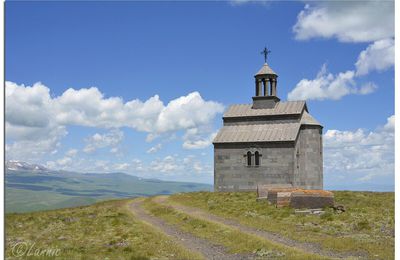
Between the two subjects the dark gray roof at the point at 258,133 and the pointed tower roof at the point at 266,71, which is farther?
the pointed tower roof at the point at 266,71

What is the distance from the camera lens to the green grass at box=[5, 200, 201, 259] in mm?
18469

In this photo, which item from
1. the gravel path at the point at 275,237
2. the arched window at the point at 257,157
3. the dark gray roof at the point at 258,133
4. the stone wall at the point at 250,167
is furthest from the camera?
the arched window at the point at 257,157

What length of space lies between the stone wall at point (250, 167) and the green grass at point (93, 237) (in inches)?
650

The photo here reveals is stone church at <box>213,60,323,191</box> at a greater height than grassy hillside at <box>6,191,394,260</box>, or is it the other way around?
stone church at <box>213,60,323,191</box>

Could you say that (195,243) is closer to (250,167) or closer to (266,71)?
(250,167)

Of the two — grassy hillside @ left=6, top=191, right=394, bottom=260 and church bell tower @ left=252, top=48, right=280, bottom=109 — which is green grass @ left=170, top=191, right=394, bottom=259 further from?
church bell tower @ left=252, top=48, right=280, bottom=109

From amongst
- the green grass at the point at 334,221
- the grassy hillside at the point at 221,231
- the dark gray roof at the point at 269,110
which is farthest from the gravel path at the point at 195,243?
the dark gray roof at the point at 269,110

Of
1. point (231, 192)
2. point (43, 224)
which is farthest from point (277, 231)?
point (231, 192)

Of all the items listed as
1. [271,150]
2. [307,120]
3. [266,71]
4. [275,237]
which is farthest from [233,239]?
[266,71]

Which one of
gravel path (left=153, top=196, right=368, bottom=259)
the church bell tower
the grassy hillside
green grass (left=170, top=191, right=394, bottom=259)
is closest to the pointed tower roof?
the church bell tower

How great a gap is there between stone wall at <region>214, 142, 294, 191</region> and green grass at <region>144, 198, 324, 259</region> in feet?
58.7

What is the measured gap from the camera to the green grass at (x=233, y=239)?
1762cm

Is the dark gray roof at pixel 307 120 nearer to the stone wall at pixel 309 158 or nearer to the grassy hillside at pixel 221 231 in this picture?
the stone wall at pixel 309 158
